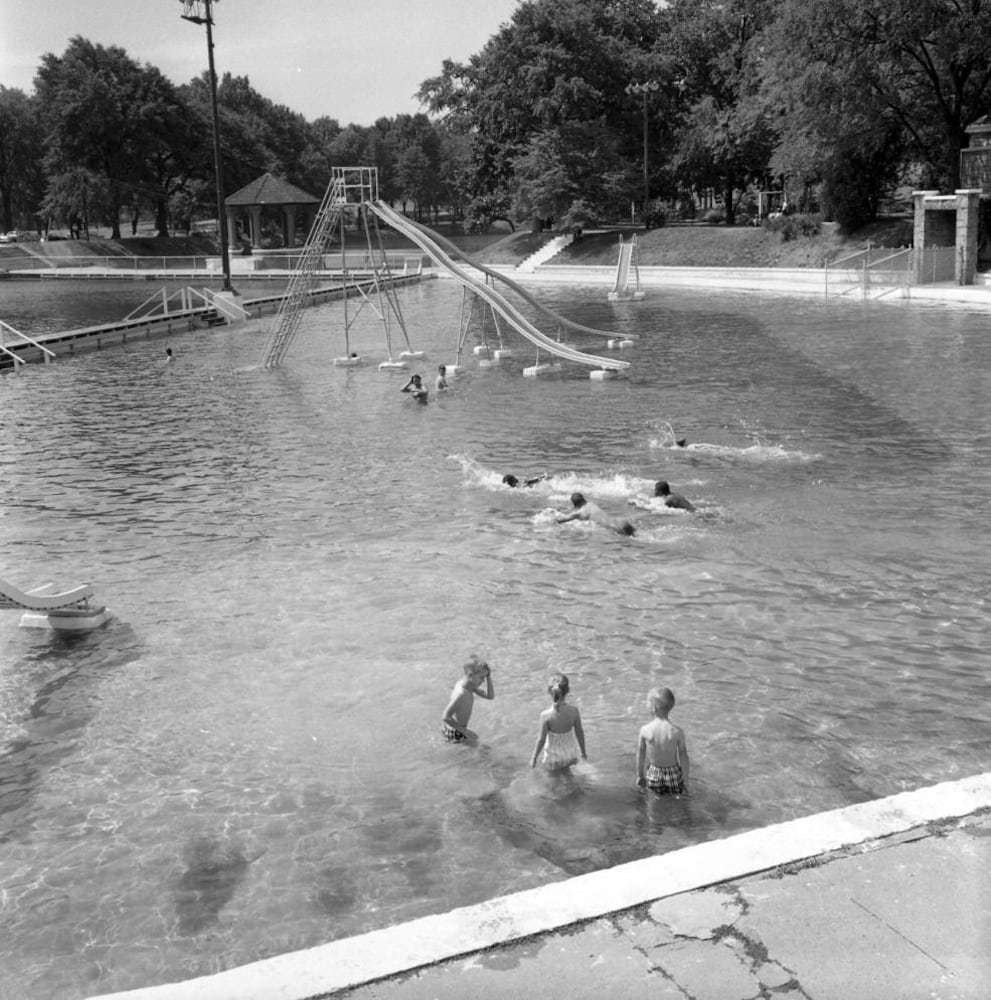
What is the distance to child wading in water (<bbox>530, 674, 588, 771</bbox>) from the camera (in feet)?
29.8

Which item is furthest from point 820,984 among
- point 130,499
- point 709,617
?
point 130,499

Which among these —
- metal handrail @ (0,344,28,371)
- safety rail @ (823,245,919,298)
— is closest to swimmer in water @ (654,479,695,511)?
metal handrail @ (0,344,28,371)

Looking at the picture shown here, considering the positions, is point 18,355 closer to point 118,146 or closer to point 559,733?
point 559,733

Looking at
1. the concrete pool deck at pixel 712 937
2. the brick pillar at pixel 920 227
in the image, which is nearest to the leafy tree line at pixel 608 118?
the brick pillar at pixel 920 227

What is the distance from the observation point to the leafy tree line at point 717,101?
49125 mm

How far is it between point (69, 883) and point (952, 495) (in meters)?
14.5

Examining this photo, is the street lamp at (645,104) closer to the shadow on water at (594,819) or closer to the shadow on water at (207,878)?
the shadow on water at (594,819)

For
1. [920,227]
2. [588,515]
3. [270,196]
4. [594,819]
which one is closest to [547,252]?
[270,196]

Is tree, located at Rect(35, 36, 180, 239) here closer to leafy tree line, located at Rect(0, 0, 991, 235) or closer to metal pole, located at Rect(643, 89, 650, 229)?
leafy tree line, located at Rect(0, 0, 991, 235)

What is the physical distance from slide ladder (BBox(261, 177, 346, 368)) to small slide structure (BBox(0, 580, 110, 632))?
67.5 ft

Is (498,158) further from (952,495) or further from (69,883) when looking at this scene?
(69,883)

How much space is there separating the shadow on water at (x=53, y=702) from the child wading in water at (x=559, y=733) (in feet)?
14.6

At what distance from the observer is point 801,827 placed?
7.19 metres

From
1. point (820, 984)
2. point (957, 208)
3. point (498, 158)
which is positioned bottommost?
point (820, 984)
